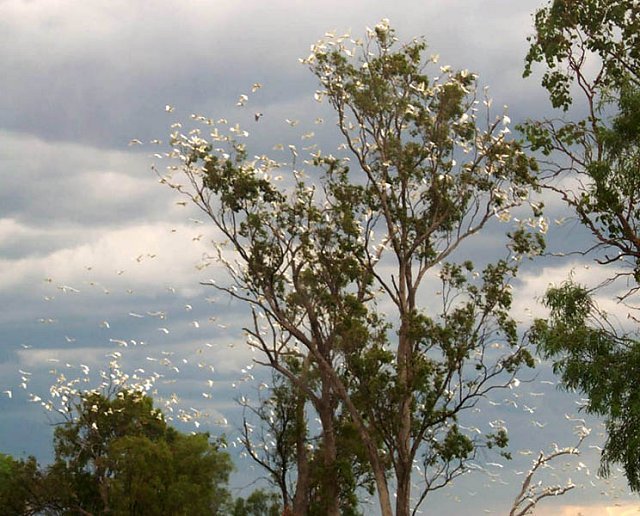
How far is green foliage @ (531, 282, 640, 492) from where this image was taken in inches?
943

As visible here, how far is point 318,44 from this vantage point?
33.1 meters

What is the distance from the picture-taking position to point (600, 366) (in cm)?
2406

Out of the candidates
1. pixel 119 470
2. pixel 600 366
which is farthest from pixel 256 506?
pixel 600 366

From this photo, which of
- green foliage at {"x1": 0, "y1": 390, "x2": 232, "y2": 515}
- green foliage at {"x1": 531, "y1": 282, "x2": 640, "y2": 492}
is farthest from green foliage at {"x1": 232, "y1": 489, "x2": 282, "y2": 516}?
green foliage at {"x1": 531, "y1": 282, "x2": 640, "y2": 492}

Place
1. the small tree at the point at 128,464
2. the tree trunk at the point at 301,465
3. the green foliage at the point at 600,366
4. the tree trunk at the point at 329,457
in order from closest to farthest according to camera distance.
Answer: the green foliage at the point at 600,366 < the tree trunk at the point at 329,457 < the tree trunk at the point at 301,465 < the small tree at the point at 128,464

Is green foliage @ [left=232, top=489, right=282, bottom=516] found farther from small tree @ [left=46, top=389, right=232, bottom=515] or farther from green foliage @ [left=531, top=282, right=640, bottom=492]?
green foliage @ [left=531, top=282, right=640, bottom=492]

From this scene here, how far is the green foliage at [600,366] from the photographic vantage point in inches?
943

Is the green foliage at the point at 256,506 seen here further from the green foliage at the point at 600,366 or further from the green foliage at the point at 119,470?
the green foliage at the point at 600,366

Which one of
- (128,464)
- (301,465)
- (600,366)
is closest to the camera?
(600,366)

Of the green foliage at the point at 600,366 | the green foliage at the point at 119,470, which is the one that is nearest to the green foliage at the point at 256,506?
the green foliage at the point at 119,470

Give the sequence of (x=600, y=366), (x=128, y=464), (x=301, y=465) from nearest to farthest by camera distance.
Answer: (x=600, y=366), (x=301, y=465), (x=128, y=464)

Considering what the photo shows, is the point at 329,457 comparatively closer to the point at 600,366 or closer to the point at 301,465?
the point at 301,465

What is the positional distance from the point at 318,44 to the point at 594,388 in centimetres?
1402

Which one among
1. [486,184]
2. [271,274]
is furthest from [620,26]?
[271,274]
